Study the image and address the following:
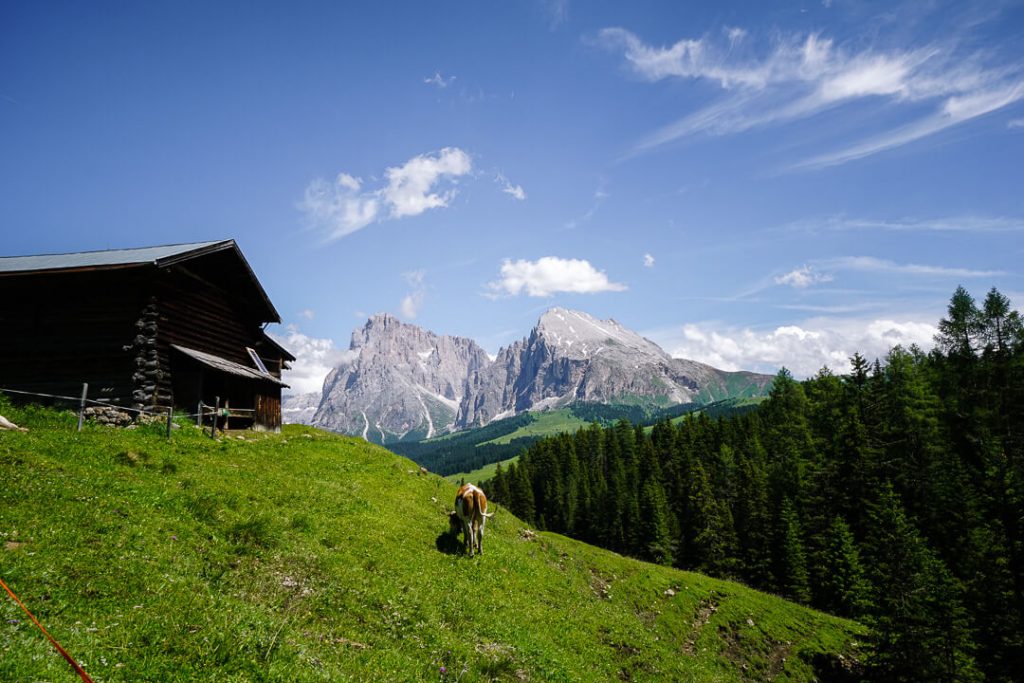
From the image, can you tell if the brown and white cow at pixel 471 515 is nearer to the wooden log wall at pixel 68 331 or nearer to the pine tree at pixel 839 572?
the wooden log wall at pixel 68 331

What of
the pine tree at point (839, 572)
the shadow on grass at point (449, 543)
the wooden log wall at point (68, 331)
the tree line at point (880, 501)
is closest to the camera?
the shadow on grass at point (449, 543)

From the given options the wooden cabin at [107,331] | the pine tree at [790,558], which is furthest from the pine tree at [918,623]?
the wooden cabin at [107,331]

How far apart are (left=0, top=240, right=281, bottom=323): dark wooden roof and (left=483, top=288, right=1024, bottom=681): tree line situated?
5409 centimetres

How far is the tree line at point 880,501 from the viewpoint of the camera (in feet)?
121

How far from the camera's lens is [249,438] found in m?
30.3

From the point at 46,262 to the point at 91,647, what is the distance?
3383cm

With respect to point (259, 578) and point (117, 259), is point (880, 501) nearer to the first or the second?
point (259, 578)

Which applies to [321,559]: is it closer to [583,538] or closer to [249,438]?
[249,438]

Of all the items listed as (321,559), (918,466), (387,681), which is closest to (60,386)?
Answer: (321,559)

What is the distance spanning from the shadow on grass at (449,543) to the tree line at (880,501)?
1392 inches

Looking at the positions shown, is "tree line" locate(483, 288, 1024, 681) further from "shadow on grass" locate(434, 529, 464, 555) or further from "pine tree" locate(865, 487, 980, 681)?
"shadow on grass" locate(434, 529, 464, 555)

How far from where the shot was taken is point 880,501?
5516cm

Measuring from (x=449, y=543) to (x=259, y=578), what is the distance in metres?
9.30

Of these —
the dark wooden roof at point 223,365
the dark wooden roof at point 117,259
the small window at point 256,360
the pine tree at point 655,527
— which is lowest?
the pine tree at point 655,527
